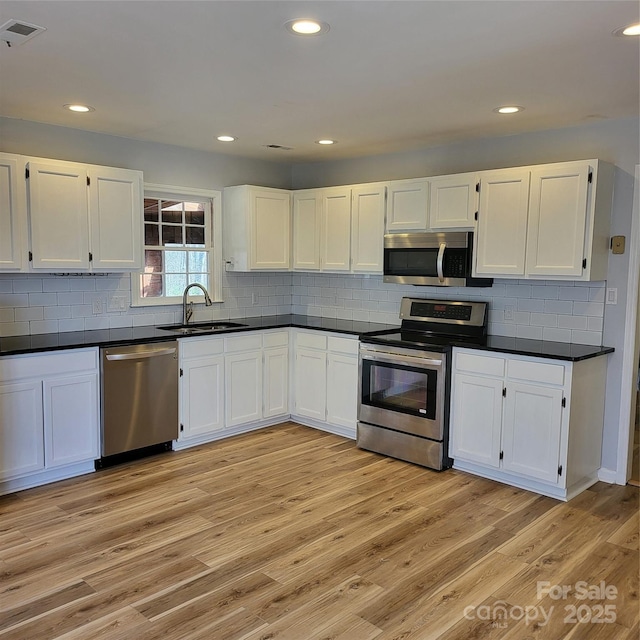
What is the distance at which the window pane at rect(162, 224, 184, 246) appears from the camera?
5.09 metres

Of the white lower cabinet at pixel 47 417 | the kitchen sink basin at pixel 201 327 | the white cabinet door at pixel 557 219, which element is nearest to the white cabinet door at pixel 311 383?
the kitchen sink basin at pixel 201 327

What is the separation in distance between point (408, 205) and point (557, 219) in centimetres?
125

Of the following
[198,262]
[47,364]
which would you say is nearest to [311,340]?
[198,262]

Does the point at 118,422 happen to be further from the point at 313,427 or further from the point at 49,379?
the point at 313,427

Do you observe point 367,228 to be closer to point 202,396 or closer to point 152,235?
point 152,235

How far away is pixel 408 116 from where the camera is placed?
3799mm

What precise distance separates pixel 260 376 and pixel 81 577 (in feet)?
8.27

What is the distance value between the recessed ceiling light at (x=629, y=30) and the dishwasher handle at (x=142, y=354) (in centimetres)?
344

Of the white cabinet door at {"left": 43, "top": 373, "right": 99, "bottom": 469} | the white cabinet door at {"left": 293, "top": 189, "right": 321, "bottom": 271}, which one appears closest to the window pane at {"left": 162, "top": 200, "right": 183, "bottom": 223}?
the white cabinet door at {"left": 293, "top": 189, "right": 321, "bottom": 271}

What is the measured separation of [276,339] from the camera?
17.0 ft

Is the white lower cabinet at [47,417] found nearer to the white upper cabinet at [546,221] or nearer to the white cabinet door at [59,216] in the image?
the white cabinet door at [59,216]

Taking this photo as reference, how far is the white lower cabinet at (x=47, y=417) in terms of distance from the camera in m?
3.61

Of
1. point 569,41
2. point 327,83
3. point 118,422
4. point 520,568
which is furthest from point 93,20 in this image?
point 520,568

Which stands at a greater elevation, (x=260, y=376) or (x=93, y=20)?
(x=93, y=20)
